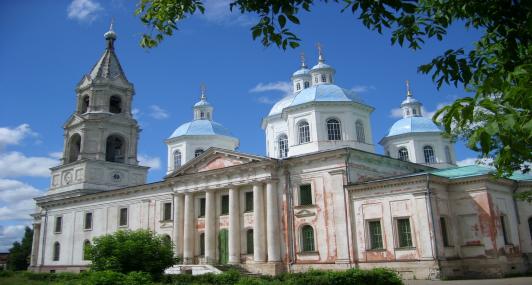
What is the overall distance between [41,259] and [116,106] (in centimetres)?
1646

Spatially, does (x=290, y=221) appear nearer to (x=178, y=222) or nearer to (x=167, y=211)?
(x=178, y=222)

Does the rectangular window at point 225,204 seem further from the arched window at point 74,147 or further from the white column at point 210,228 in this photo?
the arched window at point 74,147

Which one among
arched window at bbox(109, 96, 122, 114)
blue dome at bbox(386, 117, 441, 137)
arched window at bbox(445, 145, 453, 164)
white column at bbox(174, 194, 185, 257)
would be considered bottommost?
white column at bbox(174, 194, 185, 257)

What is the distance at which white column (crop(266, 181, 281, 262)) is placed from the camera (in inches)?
1160

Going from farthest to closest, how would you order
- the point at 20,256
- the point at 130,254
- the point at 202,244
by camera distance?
the point at 20,256
the point at 202,244
the point at 130,254

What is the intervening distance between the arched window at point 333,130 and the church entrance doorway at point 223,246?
988 cm

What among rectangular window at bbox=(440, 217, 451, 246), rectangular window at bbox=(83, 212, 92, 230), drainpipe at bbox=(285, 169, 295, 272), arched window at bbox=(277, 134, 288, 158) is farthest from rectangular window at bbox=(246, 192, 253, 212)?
rectangular window at bbox=(83, 212, 92, 230)

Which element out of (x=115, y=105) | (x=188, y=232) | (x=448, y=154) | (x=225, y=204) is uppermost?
(x=115, y=105)

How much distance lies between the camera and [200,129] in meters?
44.6

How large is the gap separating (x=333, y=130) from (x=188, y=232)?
12.7m

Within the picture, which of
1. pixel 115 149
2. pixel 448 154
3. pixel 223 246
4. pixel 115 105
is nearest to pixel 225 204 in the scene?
pixel 223 246

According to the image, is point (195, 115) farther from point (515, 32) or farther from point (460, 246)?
point (515, 32)

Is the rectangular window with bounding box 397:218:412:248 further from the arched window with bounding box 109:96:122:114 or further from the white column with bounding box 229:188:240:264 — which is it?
the arched window with bounding box 109:96:122:114

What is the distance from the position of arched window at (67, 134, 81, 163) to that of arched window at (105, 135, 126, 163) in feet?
9.47
